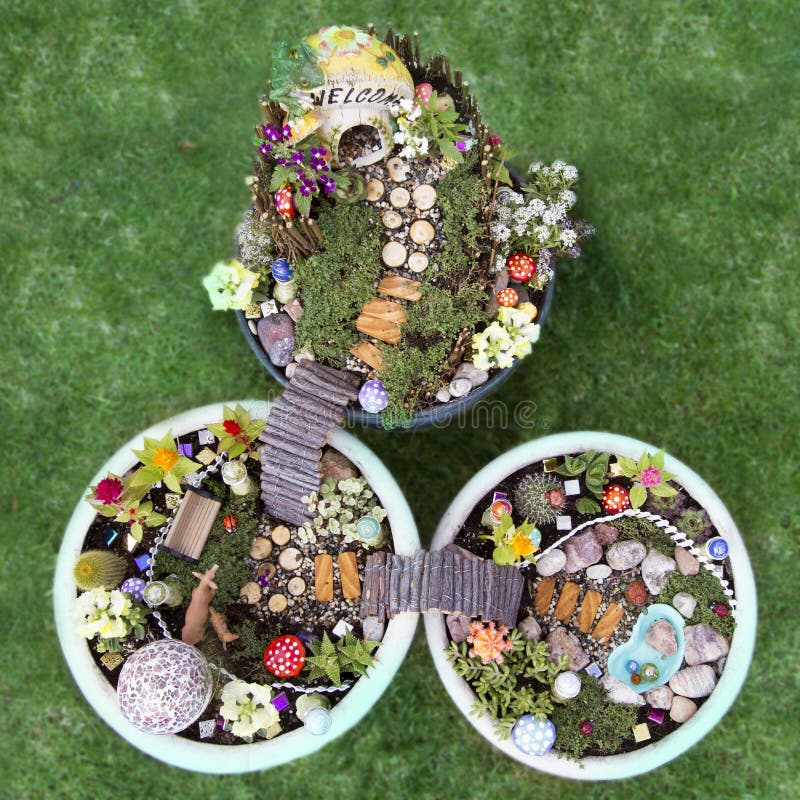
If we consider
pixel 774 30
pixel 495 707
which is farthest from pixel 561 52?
pixel 495 707

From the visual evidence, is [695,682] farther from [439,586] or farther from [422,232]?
[422,232]

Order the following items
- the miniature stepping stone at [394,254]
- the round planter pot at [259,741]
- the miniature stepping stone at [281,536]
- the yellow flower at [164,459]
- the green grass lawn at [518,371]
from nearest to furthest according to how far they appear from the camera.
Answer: the yellow flower at [164,459], the round planter pot at [259,741], the miniature stepping stone at [394,254], the miniature stepping stone at [281,536], the green grass lawn at [518,371]

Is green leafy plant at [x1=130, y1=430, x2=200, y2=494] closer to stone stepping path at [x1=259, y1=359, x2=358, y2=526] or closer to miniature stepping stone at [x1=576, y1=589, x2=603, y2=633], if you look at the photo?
stone stepping path at [x1=259, y1=359, x2=358, y2=526]

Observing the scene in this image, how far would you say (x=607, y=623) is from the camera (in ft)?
11.7

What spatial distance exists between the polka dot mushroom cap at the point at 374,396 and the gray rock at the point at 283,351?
0.41 m

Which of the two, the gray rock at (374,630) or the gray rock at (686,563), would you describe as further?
the gray rock at (686,563)

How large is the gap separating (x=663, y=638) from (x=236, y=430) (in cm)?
219

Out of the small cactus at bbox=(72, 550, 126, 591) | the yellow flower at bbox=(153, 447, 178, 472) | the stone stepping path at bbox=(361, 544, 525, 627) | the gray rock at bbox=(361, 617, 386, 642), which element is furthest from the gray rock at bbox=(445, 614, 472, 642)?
the small cactus at bbox=(72, 550, 126, 591)

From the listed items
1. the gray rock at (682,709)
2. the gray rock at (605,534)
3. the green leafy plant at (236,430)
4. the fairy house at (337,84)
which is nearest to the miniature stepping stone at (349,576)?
the green leafy plant at (236,430)

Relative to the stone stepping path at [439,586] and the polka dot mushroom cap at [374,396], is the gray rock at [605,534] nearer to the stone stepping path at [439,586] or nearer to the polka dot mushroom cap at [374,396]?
the stone stepping path at [439,586]

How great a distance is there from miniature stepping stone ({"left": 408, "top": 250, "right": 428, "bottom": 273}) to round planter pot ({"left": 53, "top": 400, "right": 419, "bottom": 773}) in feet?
2.74

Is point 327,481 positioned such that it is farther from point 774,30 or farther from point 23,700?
point 774,30

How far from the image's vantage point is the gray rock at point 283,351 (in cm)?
348

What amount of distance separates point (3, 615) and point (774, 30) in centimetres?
567
